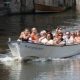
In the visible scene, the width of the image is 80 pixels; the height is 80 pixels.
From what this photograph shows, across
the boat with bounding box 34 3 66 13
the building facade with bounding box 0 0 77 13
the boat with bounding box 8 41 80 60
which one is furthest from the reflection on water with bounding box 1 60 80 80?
the boat with bounding box 34 3 66 13

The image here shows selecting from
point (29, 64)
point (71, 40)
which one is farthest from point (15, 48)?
point (71, 40)

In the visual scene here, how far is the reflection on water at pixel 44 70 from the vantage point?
16062mm

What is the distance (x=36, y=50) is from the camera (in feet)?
62.7

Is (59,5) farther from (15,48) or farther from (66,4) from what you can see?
(15,48)

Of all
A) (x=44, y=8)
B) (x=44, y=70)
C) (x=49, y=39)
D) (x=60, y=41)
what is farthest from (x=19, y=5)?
(x=44, y=70)

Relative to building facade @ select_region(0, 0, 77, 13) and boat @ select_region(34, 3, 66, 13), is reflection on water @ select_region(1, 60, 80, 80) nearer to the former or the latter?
building facade @ select_region(0, 0, 77, 13)

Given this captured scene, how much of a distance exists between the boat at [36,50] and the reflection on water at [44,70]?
0.44 metres

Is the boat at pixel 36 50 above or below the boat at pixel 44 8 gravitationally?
above

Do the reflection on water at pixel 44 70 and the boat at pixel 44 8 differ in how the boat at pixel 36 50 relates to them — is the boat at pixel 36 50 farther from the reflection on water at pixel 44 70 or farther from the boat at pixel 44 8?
the boat at pixel 44 8

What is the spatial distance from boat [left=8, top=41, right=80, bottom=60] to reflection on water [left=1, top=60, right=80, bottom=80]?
441mm

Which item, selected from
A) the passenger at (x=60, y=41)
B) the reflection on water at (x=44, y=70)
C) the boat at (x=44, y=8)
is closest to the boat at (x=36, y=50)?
the passenger at (x=60, y=41)

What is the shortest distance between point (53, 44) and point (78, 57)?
6.73 ft

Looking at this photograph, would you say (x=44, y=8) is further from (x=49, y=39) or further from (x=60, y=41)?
(x=49, y=39)

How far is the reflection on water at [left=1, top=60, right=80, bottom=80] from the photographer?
16062 millimetres
